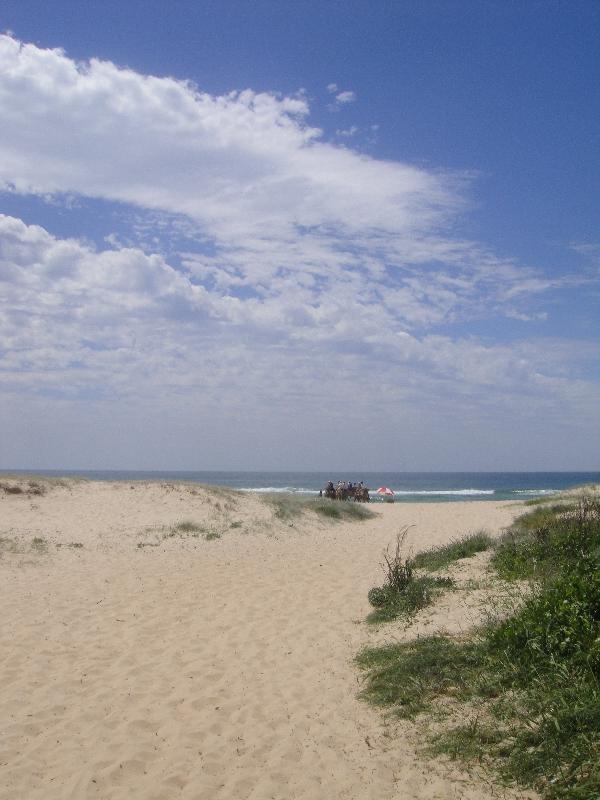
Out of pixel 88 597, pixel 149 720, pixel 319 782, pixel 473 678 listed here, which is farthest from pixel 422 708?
pixel 88 597

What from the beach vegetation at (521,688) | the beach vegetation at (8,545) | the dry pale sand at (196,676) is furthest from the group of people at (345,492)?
the beach vegetation at (521,688)

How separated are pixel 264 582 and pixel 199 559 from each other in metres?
3.05

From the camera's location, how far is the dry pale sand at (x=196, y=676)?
4.84 metres

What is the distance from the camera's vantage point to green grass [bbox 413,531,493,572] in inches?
476

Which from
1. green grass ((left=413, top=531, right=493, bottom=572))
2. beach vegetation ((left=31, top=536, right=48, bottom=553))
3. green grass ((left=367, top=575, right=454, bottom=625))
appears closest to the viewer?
green grass ((left=367, top=575, right=454, bottom=625))

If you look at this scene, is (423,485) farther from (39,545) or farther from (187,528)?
(39,545)

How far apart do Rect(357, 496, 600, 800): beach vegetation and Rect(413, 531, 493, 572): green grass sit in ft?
15.0

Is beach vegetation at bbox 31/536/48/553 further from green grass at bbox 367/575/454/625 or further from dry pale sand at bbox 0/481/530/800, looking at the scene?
green grass at bbox 367/575/454/625

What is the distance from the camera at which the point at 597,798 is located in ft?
11.8

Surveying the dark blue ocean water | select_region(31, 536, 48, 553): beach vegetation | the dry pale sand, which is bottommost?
the dark blue ocean water

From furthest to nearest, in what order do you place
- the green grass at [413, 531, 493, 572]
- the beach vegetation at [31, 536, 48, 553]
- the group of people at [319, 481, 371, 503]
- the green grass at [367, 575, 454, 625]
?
1. the group of people at [319, 481, 371, 503]
2. the beach vegetation at [31, 536, 48, 553]
3. the green grass at [413, 531, 493, 572]
4. the green grass at [367, 575, 454, 625]

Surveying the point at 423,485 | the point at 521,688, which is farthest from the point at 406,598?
the point at 423,485

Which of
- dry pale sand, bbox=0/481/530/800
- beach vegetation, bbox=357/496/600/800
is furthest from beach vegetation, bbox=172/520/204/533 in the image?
beach vegetation, bbox=357/496/600/800

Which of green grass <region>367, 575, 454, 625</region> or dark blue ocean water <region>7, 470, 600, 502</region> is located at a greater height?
green grass <region>367, 575, 454, 625</region>
